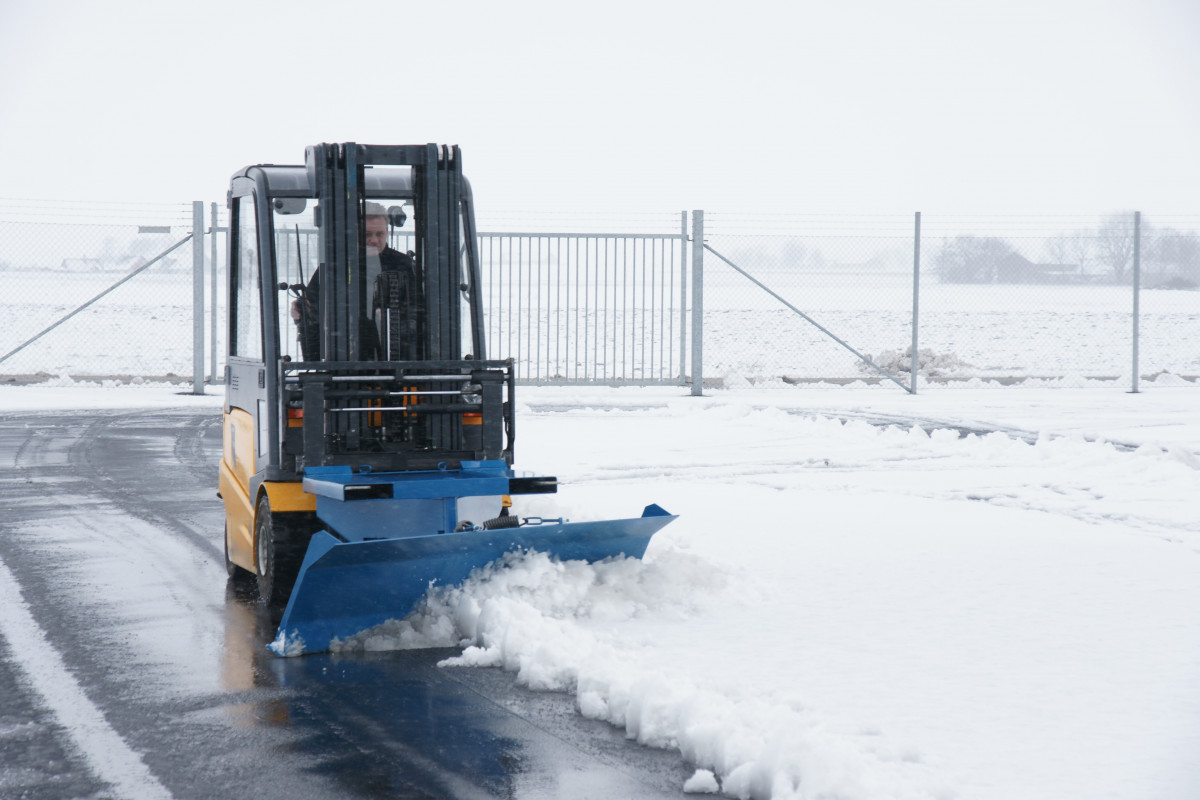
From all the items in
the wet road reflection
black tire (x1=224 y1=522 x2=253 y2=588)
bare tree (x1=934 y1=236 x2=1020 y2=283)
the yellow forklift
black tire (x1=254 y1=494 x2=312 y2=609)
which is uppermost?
bare tree (x1=934 y1=236 x2=1020 y2=283)

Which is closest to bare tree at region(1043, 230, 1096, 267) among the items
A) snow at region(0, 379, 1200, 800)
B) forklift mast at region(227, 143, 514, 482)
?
snow at region(0, 379, 1200, 800)

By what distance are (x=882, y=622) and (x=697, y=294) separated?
42.8ft

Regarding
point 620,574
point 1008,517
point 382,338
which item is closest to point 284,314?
point 382,338

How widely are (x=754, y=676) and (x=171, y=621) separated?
9.53 ft

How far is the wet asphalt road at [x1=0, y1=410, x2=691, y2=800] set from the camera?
12.7 feet

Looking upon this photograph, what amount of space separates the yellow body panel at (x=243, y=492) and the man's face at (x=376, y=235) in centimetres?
112

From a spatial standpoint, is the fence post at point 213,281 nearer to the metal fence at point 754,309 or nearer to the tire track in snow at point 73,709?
the metal fence at point 754,309

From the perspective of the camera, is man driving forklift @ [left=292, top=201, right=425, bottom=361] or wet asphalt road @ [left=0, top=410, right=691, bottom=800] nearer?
wet asphalt road @ [left=0, top=410, right=691, bottom=800]

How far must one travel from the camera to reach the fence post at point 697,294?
723 inches

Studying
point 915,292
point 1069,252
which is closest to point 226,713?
point 915,292

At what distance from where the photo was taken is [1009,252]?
92.9 feet

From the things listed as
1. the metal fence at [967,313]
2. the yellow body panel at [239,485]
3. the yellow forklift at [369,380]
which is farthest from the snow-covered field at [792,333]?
the yellow forklift at [369,380]

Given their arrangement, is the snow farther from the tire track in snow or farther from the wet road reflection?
the tire track in snow

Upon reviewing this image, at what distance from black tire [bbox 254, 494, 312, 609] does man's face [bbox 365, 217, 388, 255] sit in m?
1.42
